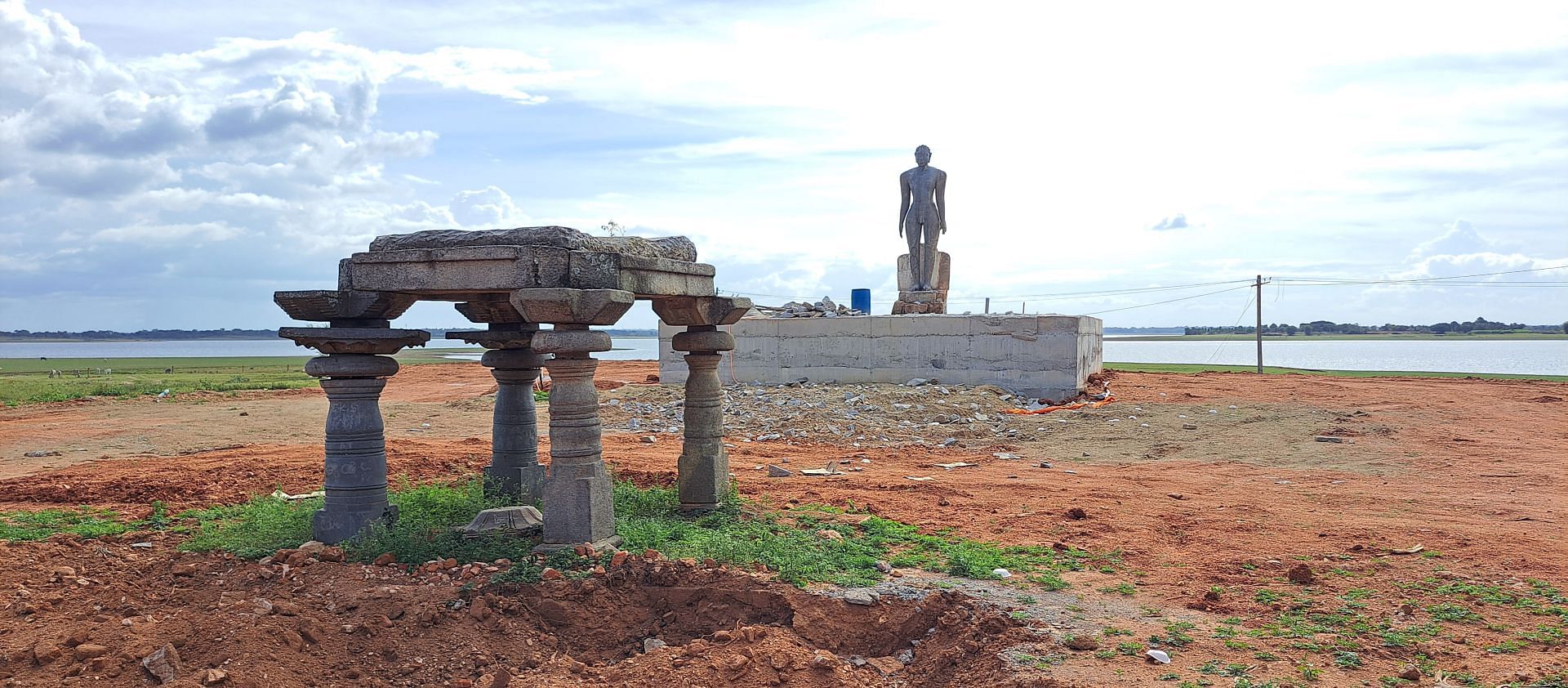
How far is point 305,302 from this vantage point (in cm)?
676

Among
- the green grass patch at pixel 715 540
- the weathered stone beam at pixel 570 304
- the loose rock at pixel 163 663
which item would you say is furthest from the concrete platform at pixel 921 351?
the loose rock at pixel 163 663

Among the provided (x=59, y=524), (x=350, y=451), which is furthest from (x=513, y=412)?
(x=59, y=524)

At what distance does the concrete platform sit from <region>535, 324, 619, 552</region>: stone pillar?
1113cm

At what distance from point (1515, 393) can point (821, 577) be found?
2019 centimetres

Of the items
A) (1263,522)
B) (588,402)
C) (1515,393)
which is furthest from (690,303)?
(1515,393)

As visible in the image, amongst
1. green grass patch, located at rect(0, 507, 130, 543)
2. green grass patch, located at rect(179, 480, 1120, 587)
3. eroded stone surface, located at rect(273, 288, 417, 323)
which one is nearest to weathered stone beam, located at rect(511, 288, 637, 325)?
eroded stone surface, located at rect(273, 288, 417, 323)

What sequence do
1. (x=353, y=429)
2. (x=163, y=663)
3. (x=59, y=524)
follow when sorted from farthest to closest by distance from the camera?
(x=59, y=524), (x=353, y=429), (x=163, y=663)

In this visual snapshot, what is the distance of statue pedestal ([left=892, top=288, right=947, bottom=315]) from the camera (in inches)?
816

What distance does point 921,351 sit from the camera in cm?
1839

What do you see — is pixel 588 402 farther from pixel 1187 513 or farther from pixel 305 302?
pixel 1187 513

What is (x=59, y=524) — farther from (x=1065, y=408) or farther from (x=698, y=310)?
(x=1065, y=408)

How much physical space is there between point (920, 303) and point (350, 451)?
1516cm

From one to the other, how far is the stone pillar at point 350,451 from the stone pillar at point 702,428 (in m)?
2.35

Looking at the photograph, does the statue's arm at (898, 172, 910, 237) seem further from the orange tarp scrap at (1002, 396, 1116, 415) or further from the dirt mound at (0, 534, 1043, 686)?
the dirt mound at (0, 534, 1043, 686)
